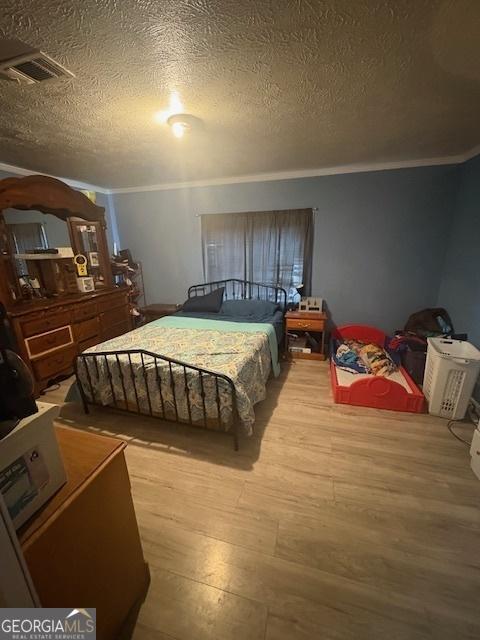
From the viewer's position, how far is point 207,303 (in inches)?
143

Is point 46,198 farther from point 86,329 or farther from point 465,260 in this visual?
point 465,260

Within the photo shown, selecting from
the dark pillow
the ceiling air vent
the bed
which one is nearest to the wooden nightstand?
the bed

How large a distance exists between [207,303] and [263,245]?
1172 mm

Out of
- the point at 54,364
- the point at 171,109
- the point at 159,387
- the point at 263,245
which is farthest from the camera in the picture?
the point at 263,245

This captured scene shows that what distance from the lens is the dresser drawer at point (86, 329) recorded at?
10.1 feet

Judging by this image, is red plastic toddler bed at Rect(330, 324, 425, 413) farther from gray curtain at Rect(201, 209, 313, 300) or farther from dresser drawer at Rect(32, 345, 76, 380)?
dresser drawer at Rect(32, 345, 76, 380)

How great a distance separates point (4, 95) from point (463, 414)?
414cm

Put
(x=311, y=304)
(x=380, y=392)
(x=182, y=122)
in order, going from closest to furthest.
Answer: (x=182, y=122) → (x=380, y=392) → (x=311, y=304)

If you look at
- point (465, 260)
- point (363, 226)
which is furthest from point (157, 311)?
point (465, 260)

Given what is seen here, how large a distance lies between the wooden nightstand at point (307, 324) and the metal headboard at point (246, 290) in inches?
14.2

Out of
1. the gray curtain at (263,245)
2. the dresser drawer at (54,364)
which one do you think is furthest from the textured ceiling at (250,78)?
the dresser drawer at (54,364)

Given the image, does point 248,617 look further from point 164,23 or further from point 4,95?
point 4,95

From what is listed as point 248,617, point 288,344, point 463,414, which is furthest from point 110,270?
point 463,414

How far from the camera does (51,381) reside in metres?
2.99
